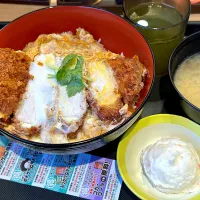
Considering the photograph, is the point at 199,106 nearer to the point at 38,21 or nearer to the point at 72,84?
the point at 72,84

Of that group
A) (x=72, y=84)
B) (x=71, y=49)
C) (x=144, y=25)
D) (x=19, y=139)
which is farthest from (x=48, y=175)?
(x=144, y=25)

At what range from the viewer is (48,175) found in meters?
1.24

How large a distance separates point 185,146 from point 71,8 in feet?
2.43

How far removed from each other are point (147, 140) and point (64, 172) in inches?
14.2

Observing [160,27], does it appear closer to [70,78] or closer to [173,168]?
[70,78]

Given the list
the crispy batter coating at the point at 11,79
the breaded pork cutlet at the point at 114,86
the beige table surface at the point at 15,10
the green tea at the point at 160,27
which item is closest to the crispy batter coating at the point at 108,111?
the breaded pork cutlet at the point at 114,86

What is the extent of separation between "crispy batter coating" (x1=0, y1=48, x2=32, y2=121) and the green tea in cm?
51

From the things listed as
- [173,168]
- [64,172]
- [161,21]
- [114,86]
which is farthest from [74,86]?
[161,21]

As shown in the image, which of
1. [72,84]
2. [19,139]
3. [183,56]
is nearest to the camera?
[19,139]

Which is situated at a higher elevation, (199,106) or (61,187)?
(199,106)

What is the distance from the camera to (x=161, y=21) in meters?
1.50

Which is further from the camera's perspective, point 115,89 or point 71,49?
point 71,49

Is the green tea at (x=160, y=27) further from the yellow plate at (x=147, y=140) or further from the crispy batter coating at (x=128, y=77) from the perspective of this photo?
the yellow plate at (x=147, y=140)

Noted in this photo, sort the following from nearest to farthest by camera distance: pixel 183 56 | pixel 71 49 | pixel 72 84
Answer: pixel 72 84 < pixel 71 49 < pixel 183 56
